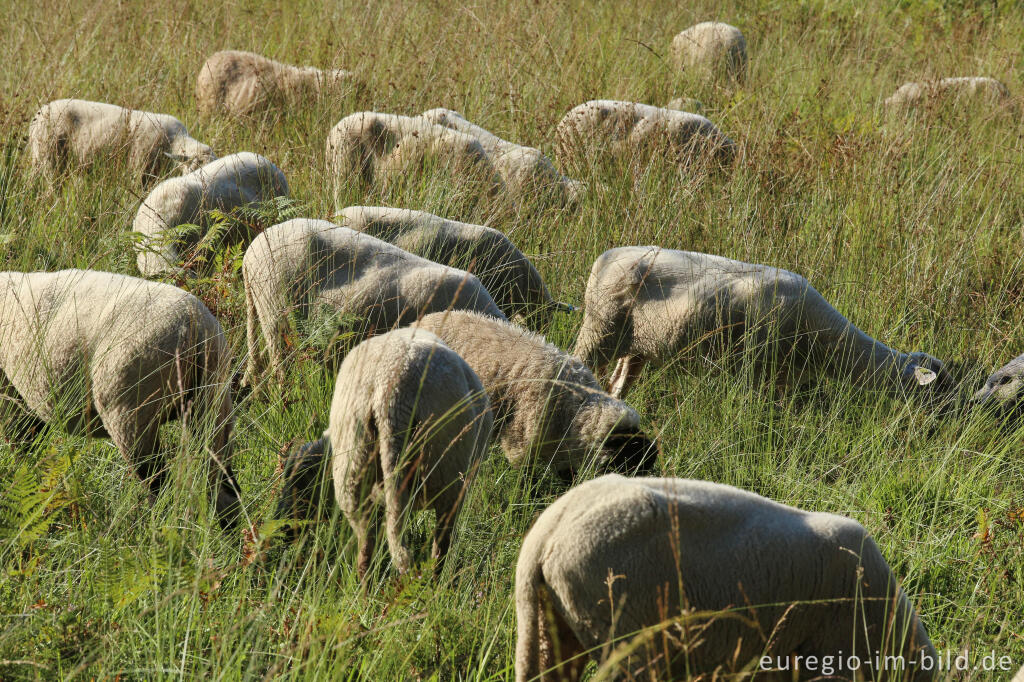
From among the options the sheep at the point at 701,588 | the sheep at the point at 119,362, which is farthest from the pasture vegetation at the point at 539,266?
the sheep at the point at 701,588

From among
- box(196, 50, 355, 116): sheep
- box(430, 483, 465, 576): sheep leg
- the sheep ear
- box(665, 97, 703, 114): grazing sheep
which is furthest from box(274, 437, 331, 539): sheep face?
box(665, 97, 703, 114): grazing sheep

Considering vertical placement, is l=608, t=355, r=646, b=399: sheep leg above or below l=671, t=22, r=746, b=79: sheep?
below

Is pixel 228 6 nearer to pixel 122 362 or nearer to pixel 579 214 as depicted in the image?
pixel 579 214

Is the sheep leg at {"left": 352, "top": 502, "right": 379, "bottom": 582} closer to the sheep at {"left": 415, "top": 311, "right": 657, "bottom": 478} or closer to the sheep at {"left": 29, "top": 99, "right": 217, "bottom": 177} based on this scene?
the sheep at {"left": 415, "top": 311, "right": 657, "bottom": 478}

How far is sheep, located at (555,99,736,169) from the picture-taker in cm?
695

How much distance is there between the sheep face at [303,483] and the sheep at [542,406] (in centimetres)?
79

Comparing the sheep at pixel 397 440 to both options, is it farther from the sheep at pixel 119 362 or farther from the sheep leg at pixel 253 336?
the sheep leg at pixel 253 336

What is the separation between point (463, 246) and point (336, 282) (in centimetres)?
92

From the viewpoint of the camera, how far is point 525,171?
20.8 feet

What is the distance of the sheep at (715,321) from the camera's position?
487 cm

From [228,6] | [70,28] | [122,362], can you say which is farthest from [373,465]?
[228,6]

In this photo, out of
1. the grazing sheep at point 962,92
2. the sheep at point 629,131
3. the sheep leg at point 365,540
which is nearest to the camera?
the sheep leg at point 365,540

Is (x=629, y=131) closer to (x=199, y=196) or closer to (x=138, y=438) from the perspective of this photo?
(x=199, y=196)

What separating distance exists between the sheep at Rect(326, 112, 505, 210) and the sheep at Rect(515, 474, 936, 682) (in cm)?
396
